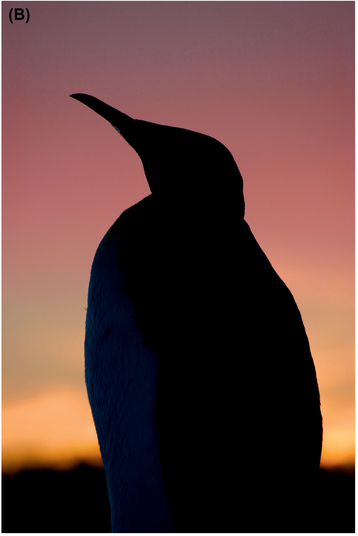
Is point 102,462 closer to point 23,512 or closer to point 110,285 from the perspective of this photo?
point 110,285

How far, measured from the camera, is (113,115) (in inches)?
35.2

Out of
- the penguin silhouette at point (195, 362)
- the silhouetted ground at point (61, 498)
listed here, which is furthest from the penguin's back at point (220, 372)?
the silhouetted ground at point (61, 498)

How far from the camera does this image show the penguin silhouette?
735 mm

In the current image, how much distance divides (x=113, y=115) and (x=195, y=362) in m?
0.54

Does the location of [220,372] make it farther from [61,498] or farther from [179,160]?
[61,498]

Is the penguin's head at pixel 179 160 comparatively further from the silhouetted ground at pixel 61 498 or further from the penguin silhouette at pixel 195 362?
the silhouetted ground at pixel 61 498

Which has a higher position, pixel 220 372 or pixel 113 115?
pixel 113 115

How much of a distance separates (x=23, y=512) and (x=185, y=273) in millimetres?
2114

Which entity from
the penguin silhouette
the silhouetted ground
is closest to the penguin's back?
the penguin silhouette

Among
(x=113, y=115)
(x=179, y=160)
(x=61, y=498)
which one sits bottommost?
(x=61, y=498)

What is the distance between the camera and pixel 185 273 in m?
0.81

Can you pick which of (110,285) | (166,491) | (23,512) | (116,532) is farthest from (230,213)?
(23,512)

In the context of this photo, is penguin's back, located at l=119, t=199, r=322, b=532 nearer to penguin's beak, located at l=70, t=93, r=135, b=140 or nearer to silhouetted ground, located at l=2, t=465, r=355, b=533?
penguin's beak, located at l=70, t=93, r=135, b=140

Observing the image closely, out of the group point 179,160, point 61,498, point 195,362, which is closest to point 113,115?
point 179,160
